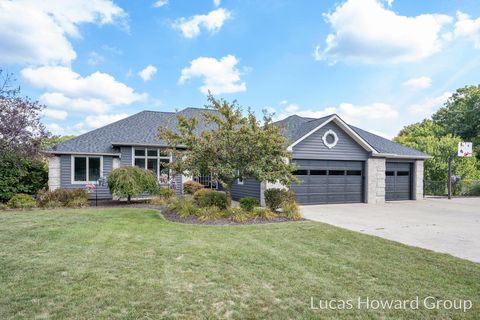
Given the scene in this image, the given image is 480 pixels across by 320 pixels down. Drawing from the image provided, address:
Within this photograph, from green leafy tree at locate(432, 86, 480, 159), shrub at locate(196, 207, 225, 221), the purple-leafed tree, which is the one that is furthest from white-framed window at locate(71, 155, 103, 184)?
green leafy tree at locate(432, 86, 480, 159)

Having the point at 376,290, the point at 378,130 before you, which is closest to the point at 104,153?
the point at 376,290

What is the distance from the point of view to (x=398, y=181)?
1688 centimetres

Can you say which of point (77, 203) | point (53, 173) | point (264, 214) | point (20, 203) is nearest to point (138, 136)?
point (53, 173)

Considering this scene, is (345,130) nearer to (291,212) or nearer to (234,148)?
(291,212)

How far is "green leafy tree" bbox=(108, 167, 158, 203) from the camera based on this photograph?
12.5 metres

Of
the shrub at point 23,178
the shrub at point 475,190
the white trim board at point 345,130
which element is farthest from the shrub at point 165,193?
the shrub at point 475,190

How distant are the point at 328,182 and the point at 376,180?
9.50 feet

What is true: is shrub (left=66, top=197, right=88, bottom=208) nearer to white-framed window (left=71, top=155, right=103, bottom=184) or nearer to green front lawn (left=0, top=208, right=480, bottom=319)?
white-framed window (left=71, top=155, right=103, bottom=184)

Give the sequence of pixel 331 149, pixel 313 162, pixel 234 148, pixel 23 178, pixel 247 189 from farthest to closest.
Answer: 1. pixel 247 189
2. pixel 331 149
3. pixel 313 162
4. pixel 23 178
5. pixel 234 148

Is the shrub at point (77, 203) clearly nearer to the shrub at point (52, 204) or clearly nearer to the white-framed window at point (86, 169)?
the shrub at point (52, 204)

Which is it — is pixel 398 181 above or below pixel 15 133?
below

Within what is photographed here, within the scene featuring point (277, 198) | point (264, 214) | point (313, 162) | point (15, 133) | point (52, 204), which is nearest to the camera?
point (15, 133)

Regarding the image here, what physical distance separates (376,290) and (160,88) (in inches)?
765

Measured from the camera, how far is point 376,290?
4.07m
